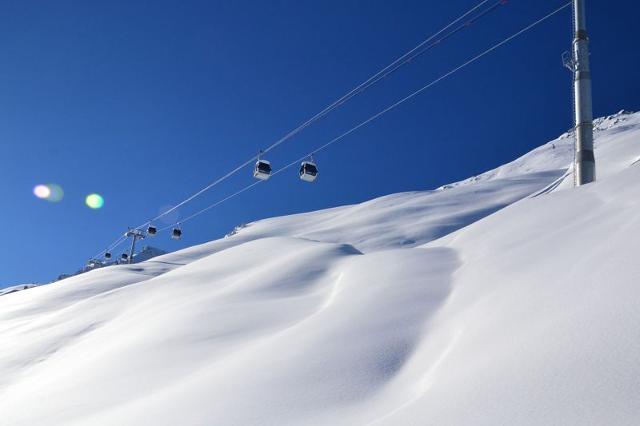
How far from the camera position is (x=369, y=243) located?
117 feet

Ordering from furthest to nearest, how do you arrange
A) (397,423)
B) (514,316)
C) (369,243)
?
(369,243) → (514,316) → (397,423)

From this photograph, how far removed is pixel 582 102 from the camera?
8883 millimetres

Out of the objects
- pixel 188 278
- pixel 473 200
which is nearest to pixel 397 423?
pixel 188 278

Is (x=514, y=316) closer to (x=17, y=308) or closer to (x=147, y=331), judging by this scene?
(x=147, y=331)

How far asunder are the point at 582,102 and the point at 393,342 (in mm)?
7086

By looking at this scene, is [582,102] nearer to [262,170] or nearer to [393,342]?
[393,342]

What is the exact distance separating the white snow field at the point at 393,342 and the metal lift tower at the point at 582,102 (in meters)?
1.87

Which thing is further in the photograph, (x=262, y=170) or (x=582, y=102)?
(x=262, y=170)

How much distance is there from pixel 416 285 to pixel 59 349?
6.18 metres

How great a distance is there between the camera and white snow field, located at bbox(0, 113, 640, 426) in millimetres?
2541

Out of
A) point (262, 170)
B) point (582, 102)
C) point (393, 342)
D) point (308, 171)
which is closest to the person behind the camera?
point (393, 342)

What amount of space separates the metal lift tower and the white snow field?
1874 mm

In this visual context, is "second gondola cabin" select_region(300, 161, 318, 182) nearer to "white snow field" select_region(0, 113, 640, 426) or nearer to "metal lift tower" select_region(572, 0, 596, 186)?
"white snow field" select_region(0, 113, 640, 426)

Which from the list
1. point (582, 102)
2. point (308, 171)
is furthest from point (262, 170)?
point (582, 102)
